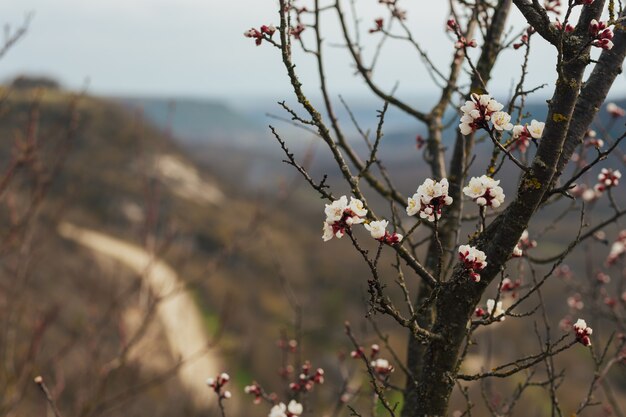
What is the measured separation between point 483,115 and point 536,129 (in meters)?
0.55

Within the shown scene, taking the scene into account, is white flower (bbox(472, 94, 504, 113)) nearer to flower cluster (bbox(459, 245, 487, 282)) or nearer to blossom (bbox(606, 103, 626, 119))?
flower cluster (bbox(459, 245, 487, 282))

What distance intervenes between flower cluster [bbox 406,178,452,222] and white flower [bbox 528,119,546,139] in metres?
0.73

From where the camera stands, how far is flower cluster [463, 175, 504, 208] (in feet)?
8.57

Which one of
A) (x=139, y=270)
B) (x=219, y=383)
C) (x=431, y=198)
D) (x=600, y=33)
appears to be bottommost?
(x=219, y=383)

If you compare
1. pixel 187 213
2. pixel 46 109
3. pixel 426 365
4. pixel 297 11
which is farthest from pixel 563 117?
pixel 46 109

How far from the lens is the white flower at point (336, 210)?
8.20 ft

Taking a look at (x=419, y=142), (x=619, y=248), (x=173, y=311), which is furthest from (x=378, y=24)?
(x=173, y=311)

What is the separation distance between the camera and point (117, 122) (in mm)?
100188

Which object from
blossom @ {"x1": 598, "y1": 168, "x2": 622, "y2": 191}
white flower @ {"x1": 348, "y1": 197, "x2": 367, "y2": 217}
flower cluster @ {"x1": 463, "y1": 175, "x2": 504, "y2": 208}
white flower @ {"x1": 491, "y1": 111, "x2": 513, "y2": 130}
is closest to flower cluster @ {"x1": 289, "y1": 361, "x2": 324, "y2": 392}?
white flower @ {"x1": 348, "y1": 197, "x2": 367, "y2": 217}

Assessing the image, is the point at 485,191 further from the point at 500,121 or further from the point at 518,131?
the point at 518,131

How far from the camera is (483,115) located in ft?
8.41

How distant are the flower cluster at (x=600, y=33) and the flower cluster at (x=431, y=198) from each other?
3.40 ft

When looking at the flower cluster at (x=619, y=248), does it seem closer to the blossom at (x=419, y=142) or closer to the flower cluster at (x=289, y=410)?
the blossom at (x=419, y=142)

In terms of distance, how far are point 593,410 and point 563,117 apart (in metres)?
35.5
